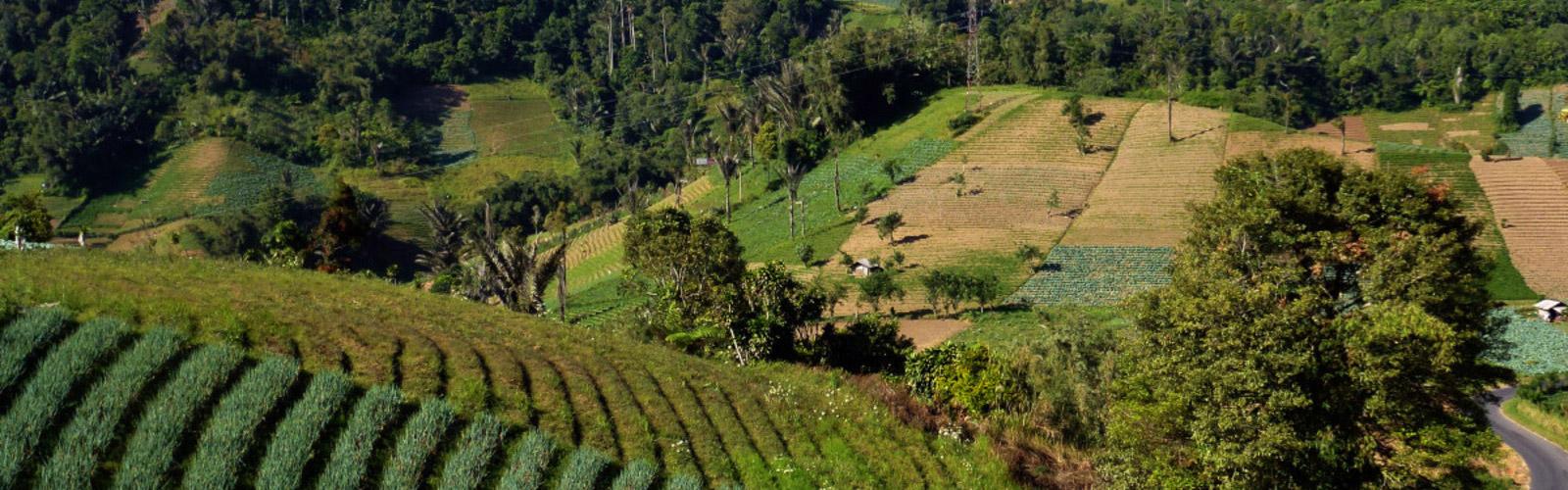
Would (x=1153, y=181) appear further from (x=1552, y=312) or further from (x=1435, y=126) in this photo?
(x=1435, y=126)

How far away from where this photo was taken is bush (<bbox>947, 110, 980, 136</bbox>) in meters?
84.3

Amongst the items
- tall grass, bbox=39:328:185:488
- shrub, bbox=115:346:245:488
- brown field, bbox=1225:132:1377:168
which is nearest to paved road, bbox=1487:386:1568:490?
brown field, bbox=1225:132:1377:168

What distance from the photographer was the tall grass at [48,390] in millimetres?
13250

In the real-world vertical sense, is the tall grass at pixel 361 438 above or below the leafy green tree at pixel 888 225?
above

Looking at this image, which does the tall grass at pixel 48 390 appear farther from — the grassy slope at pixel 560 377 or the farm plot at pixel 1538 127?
the farm plot at pixel 1538 127

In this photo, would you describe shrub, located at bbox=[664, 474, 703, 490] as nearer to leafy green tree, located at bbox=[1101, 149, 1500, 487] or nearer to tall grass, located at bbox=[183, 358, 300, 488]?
tall grass, located at bbox=[183, 358, 300, 488]

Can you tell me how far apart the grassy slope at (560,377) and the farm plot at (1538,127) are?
9761cm

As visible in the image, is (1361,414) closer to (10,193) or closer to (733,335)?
(733,335)

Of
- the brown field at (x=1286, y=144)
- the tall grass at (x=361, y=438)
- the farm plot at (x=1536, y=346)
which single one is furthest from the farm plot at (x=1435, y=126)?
the tall grass at (x=361, y=438)

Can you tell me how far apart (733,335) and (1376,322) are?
16.0m

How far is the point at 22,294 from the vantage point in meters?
17.7

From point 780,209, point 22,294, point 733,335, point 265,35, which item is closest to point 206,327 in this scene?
point 22,294

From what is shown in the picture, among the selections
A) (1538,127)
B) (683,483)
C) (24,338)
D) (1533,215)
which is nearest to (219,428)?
(24,338)

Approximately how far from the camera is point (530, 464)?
15242mm
